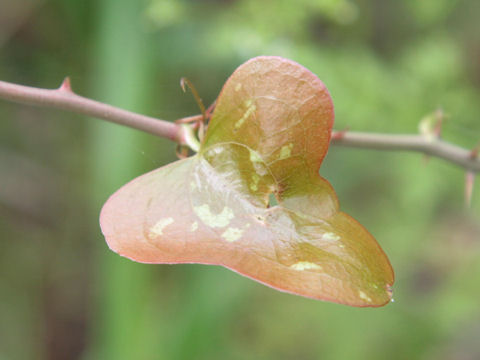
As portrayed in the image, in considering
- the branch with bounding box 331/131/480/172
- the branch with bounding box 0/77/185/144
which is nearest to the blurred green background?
the branch with bounding box 331/131/480/172

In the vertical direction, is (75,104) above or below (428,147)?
below

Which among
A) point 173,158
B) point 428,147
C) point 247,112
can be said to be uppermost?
point 173,158

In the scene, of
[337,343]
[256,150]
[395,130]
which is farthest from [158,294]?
[256,150]

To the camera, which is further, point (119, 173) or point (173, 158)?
point (173, 158)

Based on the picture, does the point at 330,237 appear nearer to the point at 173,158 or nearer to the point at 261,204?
the point at 261,204

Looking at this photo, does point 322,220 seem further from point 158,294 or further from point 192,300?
point 158,294

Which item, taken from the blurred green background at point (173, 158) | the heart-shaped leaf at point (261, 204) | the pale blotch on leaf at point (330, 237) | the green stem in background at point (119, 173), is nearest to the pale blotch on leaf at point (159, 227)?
the heart-shaped leaf at point (261, 204)

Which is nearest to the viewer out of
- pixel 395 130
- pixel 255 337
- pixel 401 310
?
pixel 395 130

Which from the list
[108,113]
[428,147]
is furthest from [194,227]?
[428,147]
